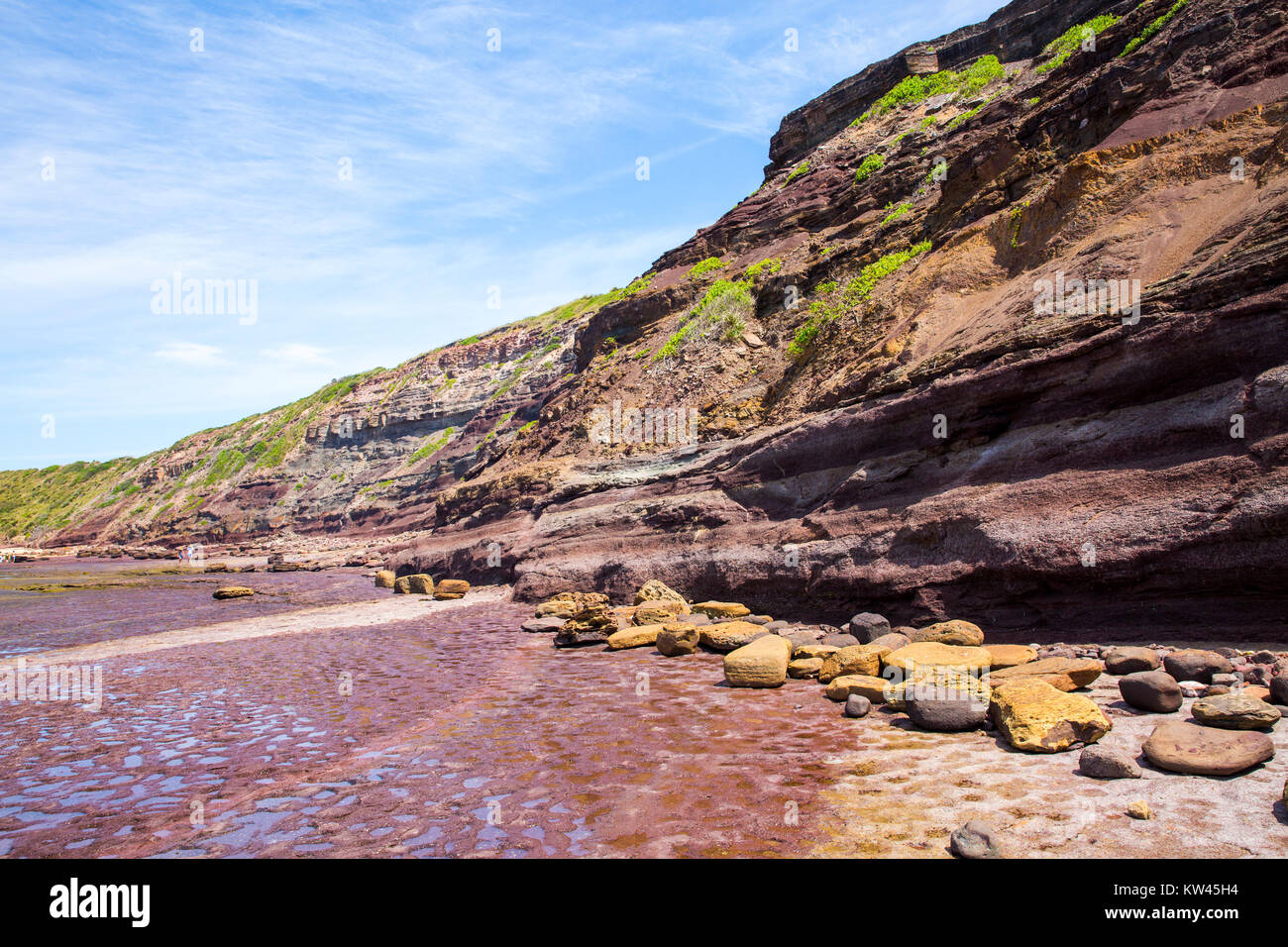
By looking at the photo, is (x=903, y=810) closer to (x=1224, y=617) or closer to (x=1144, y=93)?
(x=1224, y=617)

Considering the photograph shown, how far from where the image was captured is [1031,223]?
15.1m

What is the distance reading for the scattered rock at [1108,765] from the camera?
17.2ft

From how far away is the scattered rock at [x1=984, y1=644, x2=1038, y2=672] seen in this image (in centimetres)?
850

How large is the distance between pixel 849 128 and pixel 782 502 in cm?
2652

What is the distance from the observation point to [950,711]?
6930 millimetres

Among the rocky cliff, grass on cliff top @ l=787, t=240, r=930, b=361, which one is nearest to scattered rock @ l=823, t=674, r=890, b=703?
the rocky cliff

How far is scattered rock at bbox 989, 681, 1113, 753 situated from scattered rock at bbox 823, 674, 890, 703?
1.54 metres

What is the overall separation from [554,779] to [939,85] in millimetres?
37180

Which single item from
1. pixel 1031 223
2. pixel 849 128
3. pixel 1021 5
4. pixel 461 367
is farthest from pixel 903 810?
pixel 461 367

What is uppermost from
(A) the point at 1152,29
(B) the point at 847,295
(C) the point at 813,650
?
(A) the point at 1152,29

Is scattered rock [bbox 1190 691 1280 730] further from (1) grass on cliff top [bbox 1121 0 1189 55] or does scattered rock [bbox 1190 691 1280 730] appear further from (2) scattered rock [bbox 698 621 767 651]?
(1) grass on cliff top [bbox 1121 0 1189 55]

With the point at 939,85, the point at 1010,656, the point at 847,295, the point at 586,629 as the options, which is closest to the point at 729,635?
the point at 586,629

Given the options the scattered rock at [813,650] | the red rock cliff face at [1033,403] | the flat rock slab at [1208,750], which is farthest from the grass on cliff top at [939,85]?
the flat rock slab at [1208,750]

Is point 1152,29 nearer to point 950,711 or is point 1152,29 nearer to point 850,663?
point 850,663
